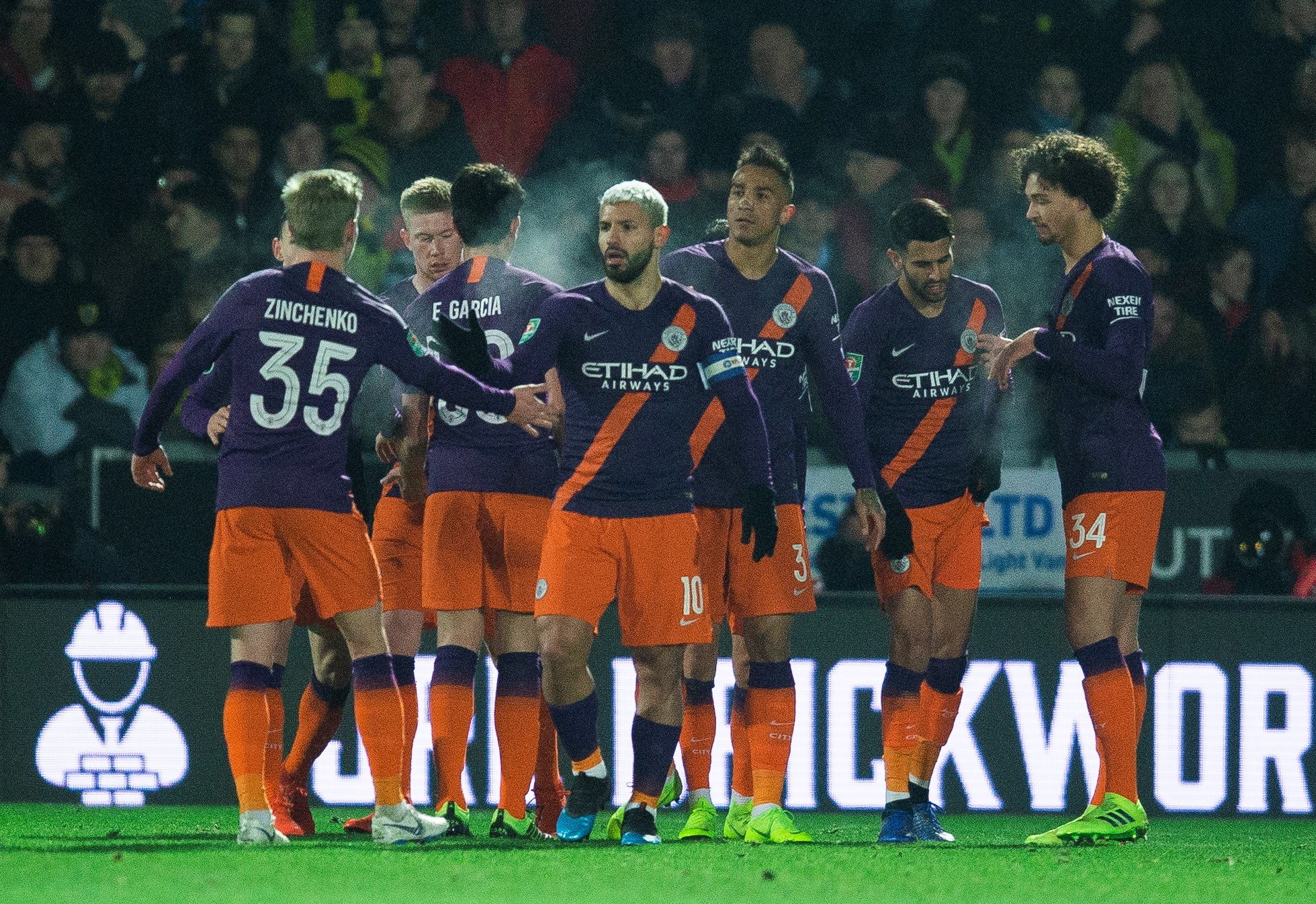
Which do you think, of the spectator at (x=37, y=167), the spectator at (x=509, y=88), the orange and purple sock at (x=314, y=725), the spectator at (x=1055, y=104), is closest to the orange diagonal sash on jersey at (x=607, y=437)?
the orange and purple sock at (x=314, y=725)

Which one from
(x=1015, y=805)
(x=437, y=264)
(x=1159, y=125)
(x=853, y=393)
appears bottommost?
(x=1015, y=805)

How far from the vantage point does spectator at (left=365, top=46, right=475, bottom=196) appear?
11.6m

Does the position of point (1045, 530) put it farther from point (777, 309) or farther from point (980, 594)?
point (777, 309)

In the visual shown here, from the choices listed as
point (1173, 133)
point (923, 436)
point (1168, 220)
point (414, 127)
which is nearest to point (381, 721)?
point (923, 436)

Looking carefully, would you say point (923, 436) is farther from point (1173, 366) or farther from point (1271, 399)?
point (1271, 399)

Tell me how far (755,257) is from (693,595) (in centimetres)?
134

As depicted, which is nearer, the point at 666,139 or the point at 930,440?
the point at 930,440

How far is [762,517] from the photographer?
20.8 ft

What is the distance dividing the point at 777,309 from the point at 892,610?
3.80 feet

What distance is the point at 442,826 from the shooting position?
6.29 metres

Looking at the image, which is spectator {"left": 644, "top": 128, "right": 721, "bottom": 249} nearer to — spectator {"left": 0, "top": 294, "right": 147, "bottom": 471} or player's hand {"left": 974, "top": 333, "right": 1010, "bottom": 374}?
spectator {"left": 0, "top": 294, "right": 147, "bottom": 471}

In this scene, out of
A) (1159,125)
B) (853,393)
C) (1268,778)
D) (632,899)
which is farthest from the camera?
(1159,125)

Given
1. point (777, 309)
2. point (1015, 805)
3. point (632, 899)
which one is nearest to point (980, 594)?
point (1015, 805)

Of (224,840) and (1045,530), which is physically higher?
(1045,530)
